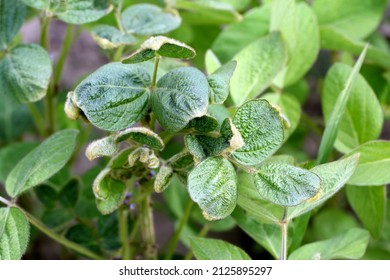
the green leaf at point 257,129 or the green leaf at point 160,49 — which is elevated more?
the green leaf at point 160,49

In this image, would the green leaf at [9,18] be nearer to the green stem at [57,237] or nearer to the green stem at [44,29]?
the green stem at [44,29]

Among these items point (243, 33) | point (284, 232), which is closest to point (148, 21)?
point (243, 33)

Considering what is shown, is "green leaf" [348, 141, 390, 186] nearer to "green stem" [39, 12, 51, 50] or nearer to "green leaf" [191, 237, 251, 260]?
"green leaf" [191, 237, 251, 260]

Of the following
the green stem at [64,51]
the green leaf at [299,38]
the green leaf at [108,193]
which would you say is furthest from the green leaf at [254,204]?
the green stem at [64,51]

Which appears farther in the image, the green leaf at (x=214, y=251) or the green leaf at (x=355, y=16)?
the green leaf at (x=355, y=16)
